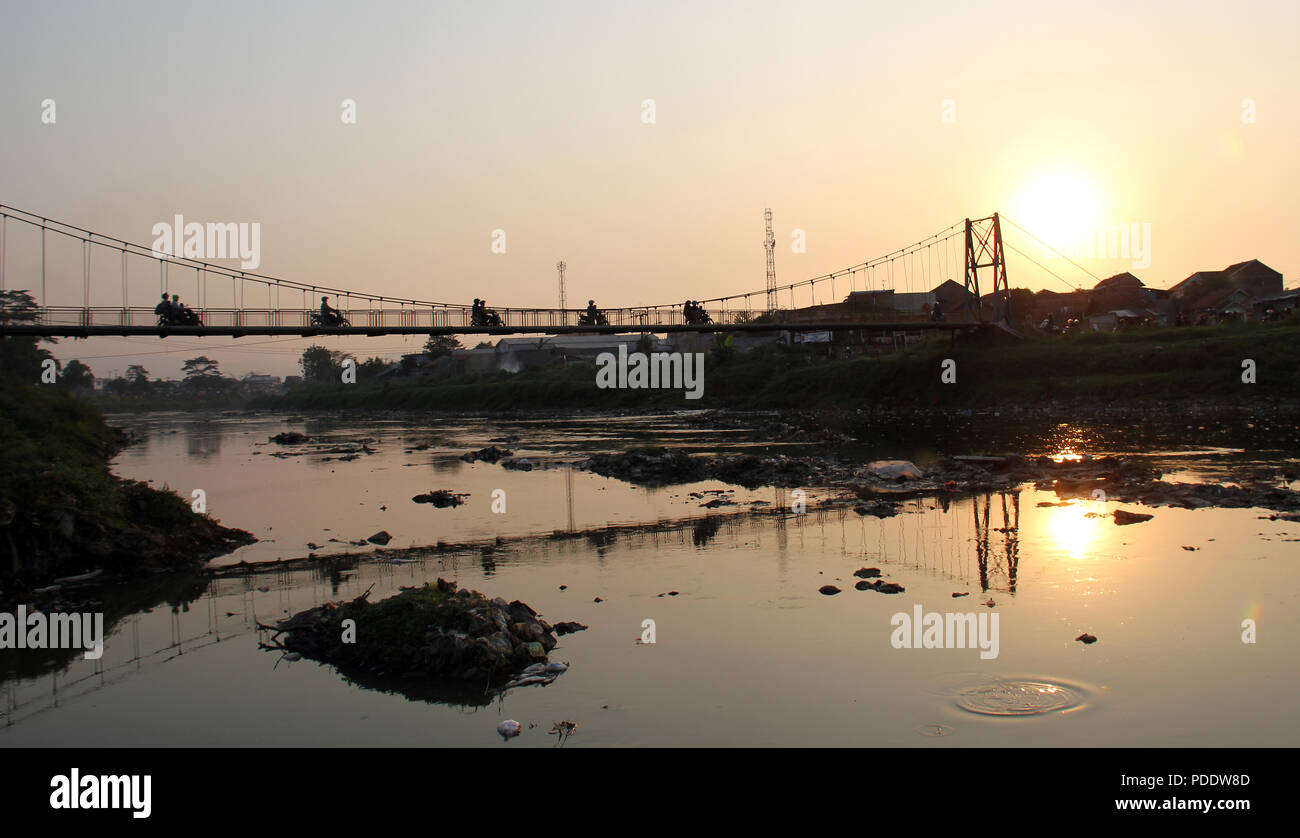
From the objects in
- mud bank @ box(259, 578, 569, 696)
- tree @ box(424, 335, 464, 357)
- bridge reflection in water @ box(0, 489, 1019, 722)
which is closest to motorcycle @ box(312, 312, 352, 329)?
bridge reflection in water @ box(0, 489, 1019, 722)

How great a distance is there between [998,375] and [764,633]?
171 ft

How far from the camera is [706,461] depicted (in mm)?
31000

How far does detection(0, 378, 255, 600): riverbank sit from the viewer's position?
603 inches

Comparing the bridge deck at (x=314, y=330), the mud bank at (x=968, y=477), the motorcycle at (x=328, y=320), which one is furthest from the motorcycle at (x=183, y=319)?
the mud bank at (x=968, y=477)

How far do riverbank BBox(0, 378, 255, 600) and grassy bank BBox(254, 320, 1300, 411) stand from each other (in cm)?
4595

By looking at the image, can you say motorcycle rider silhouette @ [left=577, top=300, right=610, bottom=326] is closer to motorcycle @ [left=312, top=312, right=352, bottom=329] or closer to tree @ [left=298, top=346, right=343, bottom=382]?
motorcycle @ [left=312, top=312, right=352, bottom=329]

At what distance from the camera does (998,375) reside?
58875 millimetres

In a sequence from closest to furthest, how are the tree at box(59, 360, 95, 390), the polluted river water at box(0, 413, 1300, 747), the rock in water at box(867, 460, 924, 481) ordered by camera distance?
the polluted river water at box(0, 413, 1300, 747), the rock in water at box(867, 460, 924, 481), the tree at box(59, 360, 95, 390)

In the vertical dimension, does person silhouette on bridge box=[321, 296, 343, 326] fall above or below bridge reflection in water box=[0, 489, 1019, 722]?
above

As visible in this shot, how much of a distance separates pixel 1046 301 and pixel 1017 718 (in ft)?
294

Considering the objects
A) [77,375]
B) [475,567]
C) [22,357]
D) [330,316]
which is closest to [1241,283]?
[330,316]

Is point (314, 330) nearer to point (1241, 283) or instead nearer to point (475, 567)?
point (475, 567)

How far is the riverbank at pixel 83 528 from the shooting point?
50.3 feet
